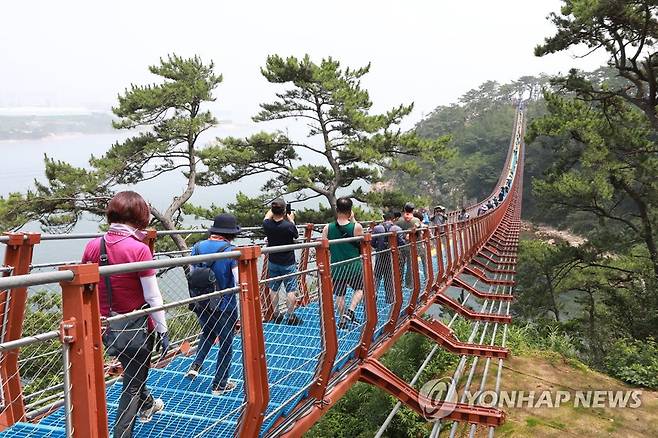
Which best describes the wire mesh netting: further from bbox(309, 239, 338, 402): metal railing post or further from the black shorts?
the black shorts

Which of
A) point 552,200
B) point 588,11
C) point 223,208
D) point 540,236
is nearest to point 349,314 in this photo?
point 588,11

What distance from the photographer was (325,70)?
14.4m

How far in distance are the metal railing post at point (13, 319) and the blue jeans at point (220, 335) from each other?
0.74 metres

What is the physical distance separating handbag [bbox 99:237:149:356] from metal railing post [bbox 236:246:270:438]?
1.15ft

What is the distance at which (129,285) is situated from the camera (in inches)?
74.1

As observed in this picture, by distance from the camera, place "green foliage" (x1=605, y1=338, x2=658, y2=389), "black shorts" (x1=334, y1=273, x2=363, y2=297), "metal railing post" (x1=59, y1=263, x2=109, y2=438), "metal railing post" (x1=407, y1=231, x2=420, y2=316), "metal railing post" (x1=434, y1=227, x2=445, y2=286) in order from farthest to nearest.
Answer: "green foliage" (x1=605, y1=338, x2=658, y2=389), "metal railing post" (x1=434, y1=227, x2=445, y2=286), "metal railing post" (x1=407, y1=231, x2=420, y2=316), "black shorts" (x1=334, y1=273, x2=363, y2=297), "metal railing post" (x1=59, y1=263, x2=109, y2=438)

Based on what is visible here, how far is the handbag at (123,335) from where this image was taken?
1772 millimetres

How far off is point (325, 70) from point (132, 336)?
13322 mm

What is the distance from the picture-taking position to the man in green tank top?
3.25 meters

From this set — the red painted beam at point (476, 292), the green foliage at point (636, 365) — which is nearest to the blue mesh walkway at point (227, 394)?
the red painted beam at point (476, 292)

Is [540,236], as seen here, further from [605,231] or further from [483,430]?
[483,430]

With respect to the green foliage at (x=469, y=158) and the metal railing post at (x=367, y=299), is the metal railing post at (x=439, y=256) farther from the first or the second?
the green foliage at (x=469, y=158)

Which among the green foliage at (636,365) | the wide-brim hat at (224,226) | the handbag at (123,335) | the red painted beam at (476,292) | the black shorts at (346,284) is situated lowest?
the green foliage at (636,365)

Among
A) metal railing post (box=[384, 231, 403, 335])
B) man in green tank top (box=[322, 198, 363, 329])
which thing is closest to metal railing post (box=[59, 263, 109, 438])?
man in green tank top (box=[322, 198, 363, 329])
